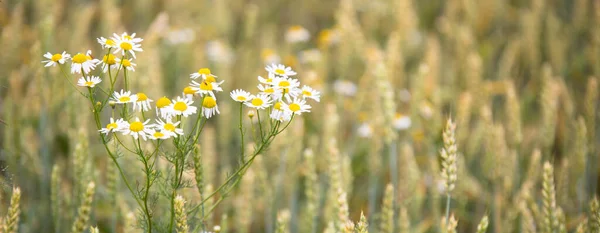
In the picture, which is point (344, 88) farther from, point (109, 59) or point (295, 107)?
point (109, 59)

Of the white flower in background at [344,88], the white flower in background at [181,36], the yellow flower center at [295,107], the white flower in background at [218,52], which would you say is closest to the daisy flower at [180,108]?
the yellow flower center at [295,107]

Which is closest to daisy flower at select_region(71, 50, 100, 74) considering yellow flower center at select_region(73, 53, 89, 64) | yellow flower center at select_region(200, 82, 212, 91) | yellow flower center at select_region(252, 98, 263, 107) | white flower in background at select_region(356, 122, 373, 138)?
yellow flower center at select_region(73, 53, 89, 64)

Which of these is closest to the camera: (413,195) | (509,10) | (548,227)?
(548,227)

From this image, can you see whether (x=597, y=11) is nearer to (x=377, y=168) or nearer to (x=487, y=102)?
(x=487, y=102)

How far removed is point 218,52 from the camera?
3.12 metres

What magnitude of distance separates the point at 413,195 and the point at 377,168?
184mm

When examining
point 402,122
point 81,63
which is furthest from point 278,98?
point 402,122

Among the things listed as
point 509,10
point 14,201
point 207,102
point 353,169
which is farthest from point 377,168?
point 509,10

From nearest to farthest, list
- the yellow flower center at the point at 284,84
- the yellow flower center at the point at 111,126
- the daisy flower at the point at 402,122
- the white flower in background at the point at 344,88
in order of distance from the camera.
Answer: the yellow flower center at the point at 111,126 → the yellow flower center at the point at 284,84 → the daisy flower at the point at 402,122 → the white flower in background at the point at 344,88

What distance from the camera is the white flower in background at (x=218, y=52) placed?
9.99ft

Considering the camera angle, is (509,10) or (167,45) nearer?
(167,45)

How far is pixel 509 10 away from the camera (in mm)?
3846

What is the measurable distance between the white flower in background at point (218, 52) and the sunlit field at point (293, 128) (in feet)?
0.06

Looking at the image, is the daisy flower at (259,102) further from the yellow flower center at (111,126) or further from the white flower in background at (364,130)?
the white flower in background at (364,130)
